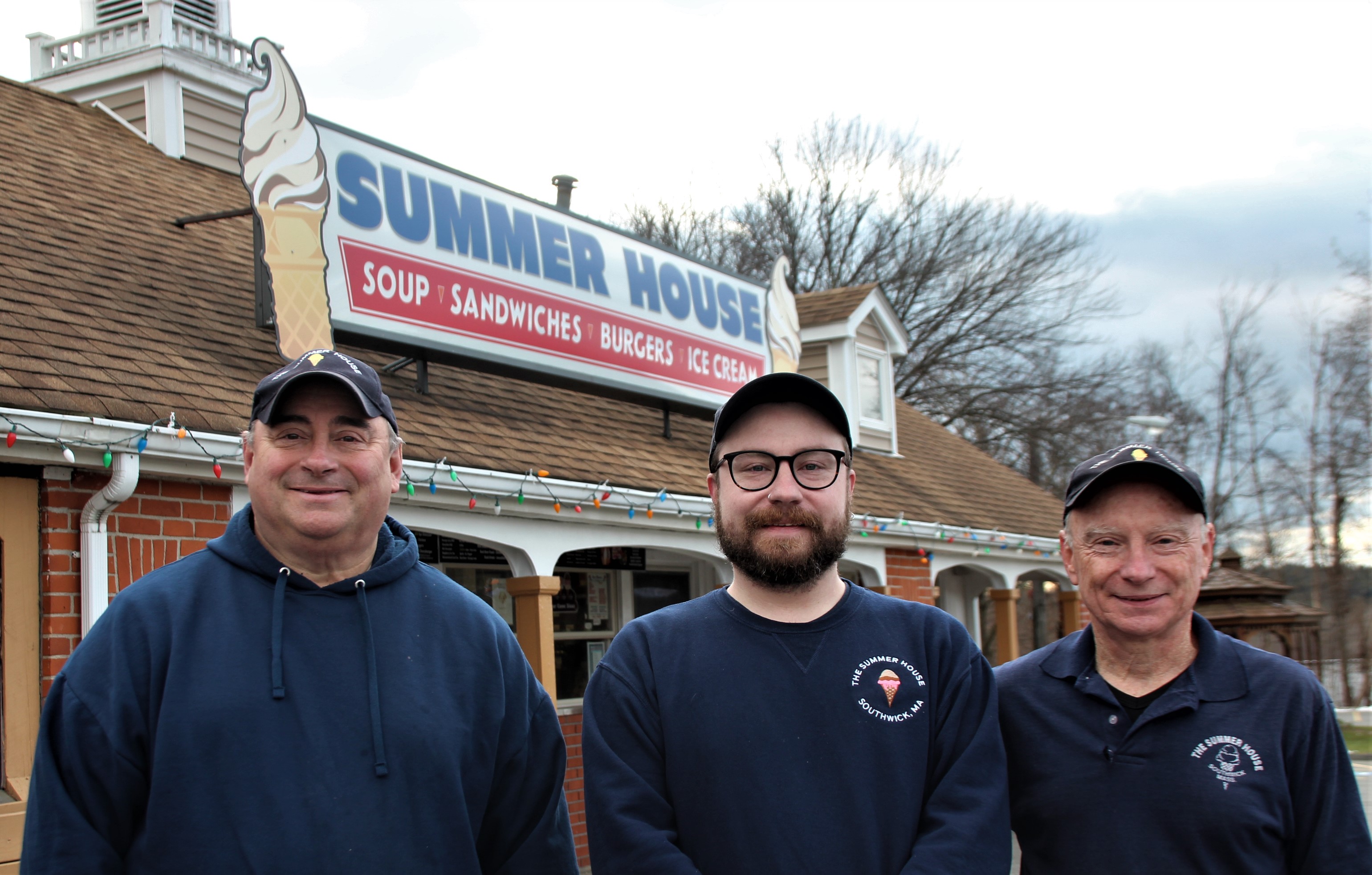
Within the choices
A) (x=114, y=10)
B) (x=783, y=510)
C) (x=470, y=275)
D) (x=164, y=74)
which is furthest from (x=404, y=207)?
(x=114, y=10)

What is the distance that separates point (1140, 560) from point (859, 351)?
1112cm

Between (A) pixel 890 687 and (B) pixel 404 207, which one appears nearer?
(A) pixel 890 687

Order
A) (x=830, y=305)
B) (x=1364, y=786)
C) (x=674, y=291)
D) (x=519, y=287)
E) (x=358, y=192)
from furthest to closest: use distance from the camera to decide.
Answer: (x=830, y=305)
(x=1364, y=786)
(x=674, y=291)
(x=519, y=287)
(x=358, y=192)

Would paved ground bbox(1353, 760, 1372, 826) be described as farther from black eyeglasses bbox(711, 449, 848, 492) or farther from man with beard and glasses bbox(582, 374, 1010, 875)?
black eyeglasses bbox(711, 449, 848, 492)

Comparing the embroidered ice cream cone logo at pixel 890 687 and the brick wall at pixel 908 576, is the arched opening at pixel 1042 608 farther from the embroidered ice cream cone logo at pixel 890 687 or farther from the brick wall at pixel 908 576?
the embroidered ice cream cone logo at pixel 890 687

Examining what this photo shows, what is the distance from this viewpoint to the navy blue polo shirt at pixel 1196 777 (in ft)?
8.29

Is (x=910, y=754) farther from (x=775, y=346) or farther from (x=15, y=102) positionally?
(x=15, y=102)

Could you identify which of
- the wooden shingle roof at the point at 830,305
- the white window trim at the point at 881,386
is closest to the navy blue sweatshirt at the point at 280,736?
the wooden shingle roof at the point at 830,305

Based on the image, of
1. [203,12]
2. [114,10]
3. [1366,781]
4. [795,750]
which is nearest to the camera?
[795,750]

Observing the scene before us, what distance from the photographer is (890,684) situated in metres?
2.51

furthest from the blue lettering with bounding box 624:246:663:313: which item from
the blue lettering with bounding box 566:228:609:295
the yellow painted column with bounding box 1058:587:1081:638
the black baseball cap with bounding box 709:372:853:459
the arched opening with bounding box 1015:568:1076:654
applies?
the yellow painted column with bounding box 1058:587:1081:638

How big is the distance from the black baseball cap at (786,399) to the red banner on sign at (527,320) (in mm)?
4974

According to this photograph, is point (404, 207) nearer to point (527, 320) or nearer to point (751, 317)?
point (527, 320)

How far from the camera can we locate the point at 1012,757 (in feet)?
9.11
